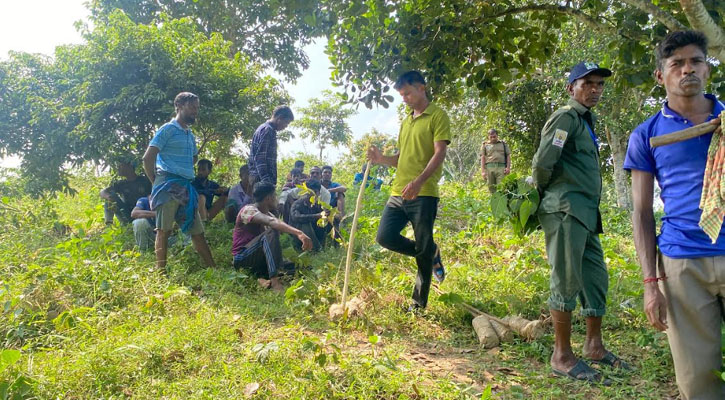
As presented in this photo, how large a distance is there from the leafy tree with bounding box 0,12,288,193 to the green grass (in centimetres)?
232

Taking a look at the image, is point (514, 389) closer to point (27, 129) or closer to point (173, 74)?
point (173, 74)

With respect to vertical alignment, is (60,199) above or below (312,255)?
above

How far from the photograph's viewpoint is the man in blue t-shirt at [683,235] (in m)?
1.71

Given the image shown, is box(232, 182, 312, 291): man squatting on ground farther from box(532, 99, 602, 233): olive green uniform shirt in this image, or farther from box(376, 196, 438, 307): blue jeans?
box(532, 99, 602, 233): olive green uniform shirt

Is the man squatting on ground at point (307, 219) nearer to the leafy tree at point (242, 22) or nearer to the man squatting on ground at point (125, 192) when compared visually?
the man squatting on ground at point (125, 192)

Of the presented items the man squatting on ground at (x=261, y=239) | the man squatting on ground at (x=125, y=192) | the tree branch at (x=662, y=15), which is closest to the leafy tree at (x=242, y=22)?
the man squatting on ground at (x=125, y=192)

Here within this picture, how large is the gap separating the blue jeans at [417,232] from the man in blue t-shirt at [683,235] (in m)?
1.68

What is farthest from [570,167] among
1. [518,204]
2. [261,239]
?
[261,239]

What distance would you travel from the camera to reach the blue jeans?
345 cm

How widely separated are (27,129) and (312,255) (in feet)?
16.4

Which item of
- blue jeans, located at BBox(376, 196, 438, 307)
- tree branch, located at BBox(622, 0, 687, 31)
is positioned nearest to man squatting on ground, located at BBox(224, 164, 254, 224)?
blue jeans, located at BBox(376, 196, 438, 307)

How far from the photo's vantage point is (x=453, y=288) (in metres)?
4.00

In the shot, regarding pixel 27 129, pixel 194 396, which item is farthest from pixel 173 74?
pixel 194 396

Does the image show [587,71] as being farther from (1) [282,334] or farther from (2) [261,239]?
(2) [261,239]
